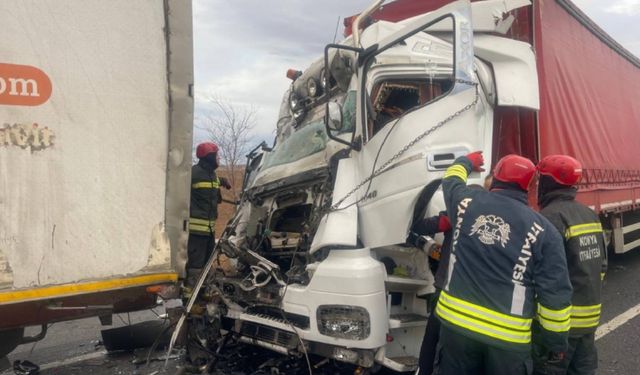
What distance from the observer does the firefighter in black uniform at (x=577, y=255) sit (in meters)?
2.91

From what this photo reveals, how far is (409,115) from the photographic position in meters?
3.46

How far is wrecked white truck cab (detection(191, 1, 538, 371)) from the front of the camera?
3.22 meters

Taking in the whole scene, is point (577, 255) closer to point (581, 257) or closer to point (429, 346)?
point (581, 257)

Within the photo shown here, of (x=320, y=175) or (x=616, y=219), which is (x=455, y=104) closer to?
(x=320, y=175)

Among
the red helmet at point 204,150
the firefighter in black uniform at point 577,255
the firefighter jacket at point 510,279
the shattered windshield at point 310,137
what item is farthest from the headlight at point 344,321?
the red helmet at point 204,150

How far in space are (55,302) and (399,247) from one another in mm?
2121

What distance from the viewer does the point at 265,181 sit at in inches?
175

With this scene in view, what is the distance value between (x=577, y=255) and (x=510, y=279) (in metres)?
0.63

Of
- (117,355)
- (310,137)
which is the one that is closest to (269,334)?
(310,137)

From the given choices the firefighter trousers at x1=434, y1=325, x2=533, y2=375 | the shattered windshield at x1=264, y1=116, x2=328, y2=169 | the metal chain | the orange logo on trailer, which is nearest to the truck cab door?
the metal chain

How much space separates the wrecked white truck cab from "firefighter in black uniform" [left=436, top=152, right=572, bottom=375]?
23.8 inches

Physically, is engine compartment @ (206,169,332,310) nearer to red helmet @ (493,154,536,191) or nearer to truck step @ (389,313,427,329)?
truck step @ (389,313,427,329)

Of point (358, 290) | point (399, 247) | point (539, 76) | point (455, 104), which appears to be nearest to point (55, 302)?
point (358, 290)

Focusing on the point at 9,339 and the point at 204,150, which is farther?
the point at 204,150
